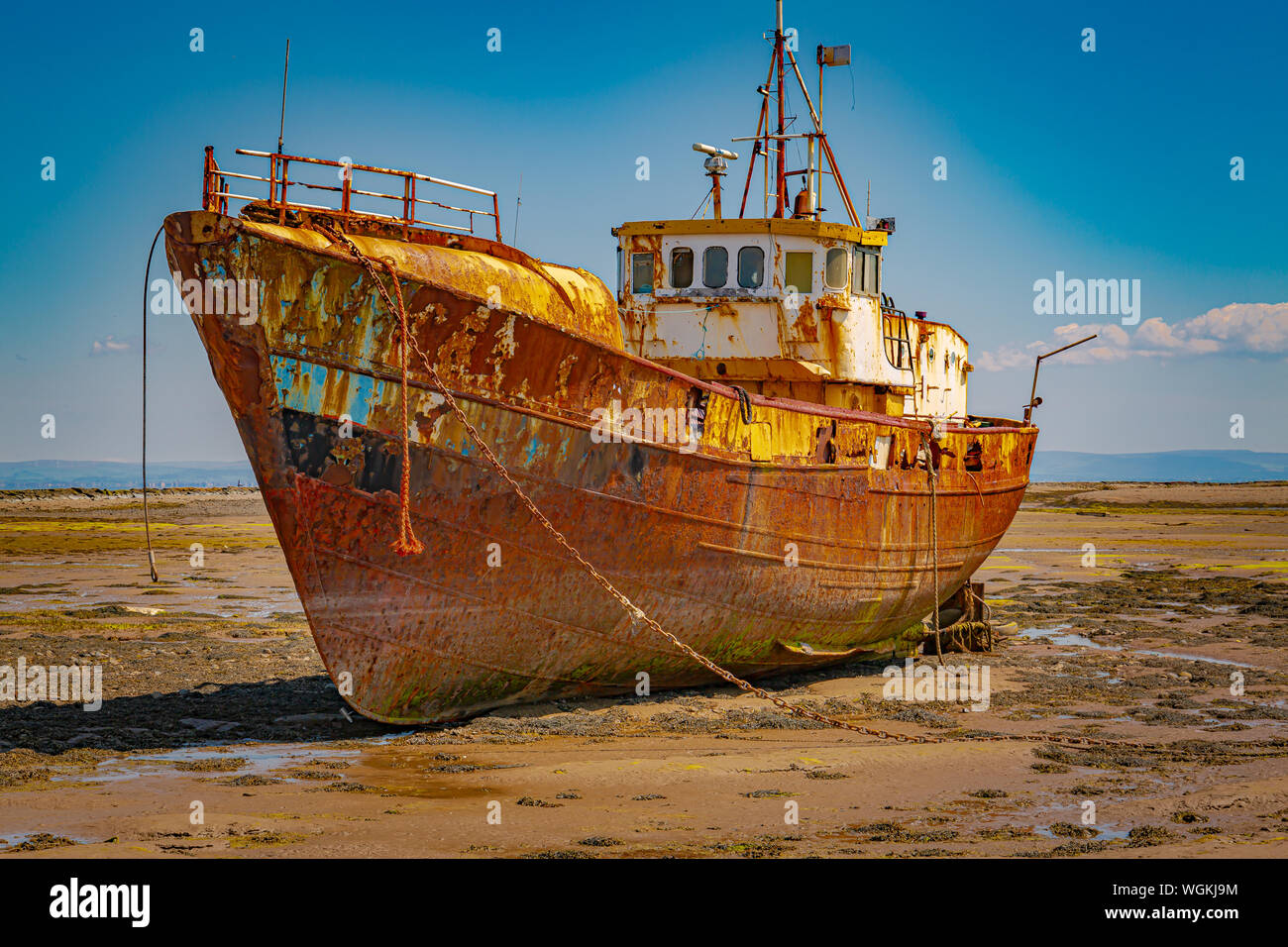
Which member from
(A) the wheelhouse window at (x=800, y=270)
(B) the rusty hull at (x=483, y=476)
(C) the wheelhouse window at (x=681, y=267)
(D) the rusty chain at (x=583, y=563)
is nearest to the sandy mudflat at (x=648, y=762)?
(D) the rusty chain at (x=583, y=563)

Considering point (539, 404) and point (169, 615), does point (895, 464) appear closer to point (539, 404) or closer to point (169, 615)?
point (539, 404)

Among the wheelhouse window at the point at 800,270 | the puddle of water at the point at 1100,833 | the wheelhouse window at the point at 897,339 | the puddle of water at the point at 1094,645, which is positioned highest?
the wheelhouse window at the point at 800,270

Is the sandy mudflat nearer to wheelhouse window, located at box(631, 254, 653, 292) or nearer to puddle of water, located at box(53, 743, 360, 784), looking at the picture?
puddle of water, located at box(53, 743, 360, 784)

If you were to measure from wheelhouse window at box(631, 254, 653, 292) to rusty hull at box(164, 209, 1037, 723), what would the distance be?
2.78 m

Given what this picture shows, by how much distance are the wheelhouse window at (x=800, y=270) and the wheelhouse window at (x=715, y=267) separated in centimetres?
62

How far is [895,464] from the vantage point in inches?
457

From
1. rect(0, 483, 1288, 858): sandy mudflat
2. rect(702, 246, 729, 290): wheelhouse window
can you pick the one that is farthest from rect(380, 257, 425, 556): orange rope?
rect(702, 246, 729, 290): wheelhouse window

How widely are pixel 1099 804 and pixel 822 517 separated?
4.31 m

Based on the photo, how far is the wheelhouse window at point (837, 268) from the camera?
12.0m

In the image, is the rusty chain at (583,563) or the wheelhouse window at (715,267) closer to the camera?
the rusty chain at (583,563)

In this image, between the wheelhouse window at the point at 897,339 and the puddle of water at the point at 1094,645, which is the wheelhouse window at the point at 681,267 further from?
the puddle of water at the point at 1094,645

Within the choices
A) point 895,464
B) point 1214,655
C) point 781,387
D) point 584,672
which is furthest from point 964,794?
point 1214,655

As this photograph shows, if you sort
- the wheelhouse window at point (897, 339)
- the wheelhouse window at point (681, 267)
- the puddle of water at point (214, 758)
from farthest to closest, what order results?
1. the wheelhouse window at point (897, 339)
2. the wheelhouse window at point (681, 267)
3. the puddle of water at point (214, 758)

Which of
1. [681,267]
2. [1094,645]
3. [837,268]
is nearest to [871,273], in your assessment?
[837,268]
